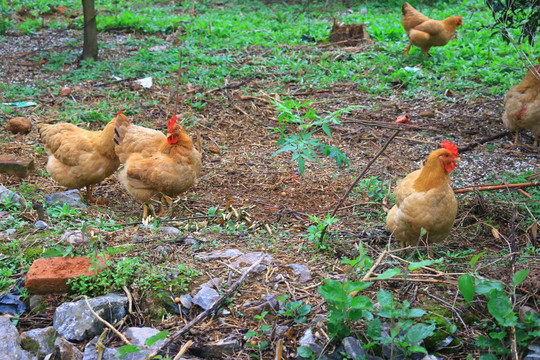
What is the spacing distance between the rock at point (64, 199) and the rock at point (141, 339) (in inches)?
96.4

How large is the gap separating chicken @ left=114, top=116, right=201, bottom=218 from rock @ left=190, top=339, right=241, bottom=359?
7.80 feet

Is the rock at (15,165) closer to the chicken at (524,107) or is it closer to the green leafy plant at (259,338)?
the green leafy plant at (259,338)

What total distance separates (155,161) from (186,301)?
2.22 metres

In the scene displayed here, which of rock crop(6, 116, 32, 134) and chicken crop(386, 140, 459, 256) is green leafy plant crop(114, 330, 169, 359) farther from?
rock crop(6, 116, 32, 134)

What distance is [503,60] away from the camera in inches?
356

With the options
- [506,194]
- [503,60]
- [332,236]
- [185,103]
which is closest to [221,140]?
[185,103]

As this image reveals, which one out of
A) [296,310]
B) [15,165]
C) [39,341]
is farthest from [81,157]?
[296,310]

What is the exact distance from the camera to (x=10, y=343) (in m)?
3.02

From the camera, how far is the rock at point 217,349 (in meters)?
3.08

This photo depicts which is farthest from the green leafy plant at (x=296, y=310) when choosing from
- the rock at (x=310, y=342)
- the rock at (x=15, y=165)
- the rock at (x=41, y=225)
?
the rock at (x=15, y=165)

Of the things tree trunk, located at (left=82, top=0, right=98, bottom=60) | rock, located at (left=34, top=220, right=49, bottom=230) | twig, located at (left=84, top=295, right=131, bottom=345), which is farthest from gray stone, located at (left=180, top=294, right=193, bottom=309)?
tree trunk, located at (left=82, top=0, right=98, bottom=60)

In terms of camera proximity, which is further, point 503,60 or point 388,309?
point 503,60

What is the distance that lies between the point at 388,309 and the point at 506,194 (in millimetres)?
3193

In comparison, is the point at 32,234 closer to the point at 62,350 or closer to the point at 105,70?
the point at 62,350
